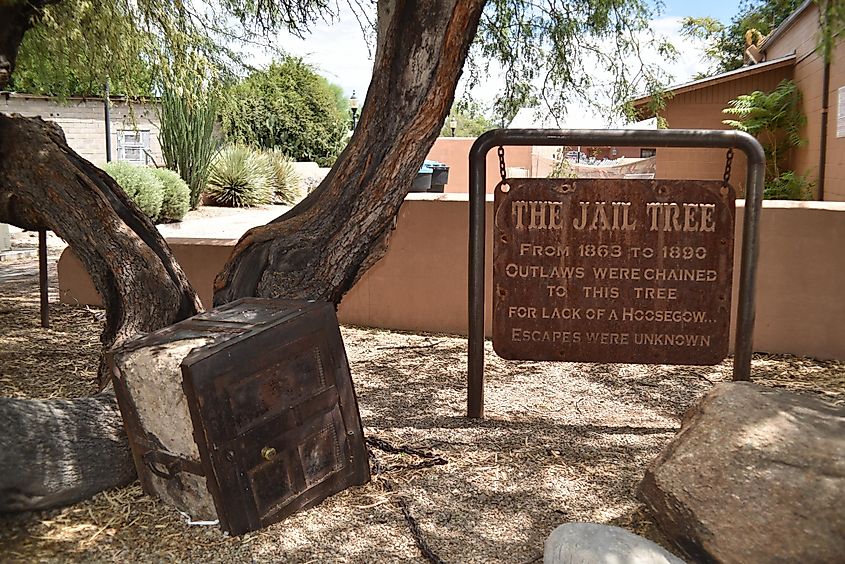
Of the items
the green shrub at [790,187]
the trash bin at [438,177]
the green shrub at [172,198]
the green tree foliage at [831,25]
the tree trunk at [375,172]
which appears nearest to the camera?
the green tree foliage at [831,25]

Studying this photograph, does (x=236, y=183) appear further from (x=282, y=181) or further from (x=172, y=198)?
(x=172, y=198)

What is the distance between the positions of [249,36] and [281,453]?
5.09m

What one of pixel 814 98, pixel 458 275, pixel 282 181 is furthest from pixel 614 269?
A: pixel 282 181

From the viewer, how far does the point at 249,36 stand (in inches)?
305

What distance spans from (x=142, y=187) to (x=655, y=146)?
561 inches

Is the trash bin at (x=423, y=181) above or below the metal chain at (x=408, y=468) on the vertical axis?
above

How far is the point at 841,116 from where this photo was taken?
393 inches

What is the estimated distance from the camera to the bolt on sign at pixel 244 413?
3.42 meters

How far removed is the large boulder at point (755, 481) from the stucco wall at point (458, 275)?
3.16 metres

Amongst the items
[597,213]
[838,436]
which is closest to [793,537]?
[838,436]

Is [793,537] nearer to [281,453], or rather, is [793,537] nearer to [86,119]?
[281,453]

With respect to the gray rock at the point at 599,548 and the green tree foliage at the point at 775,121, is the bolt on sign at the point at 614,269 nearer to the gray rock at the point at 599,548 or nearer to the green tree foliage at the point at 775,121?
the gray rock at the point at 599,548

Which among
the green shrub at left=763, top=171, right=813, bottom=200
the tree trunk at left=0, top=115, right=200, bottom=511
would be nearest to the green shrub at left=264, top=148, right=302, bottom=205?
the green shrub at left=763, top=171, right=813, bottom=200

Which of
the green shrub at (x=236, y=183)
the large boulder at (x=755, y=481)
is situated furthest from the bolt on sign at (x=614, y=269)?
the green shrub at (x=236, y=183)
